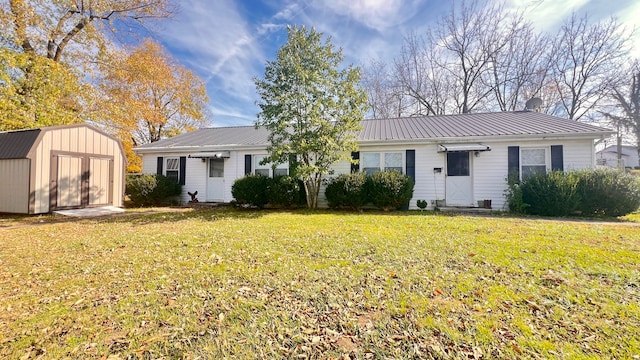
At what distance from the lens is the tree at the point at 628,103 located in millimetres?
18406

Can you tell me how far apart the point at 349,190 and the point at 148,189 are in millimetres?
8900

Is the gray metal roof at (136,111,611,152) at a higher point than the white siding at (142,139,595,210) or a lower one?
higher

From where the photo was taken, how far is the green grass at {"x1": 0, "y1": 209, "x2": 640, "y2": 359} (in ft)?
7.00

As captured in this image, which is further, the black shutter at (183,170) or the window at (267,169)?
the black shutter at (183,170)

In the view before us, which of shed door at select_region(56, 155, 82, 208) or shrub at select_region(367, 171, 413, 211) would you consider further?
shrub at select_region(367, 171, 413, 211)

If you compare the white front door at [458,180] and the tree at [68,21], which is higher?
the tree at [68,21]

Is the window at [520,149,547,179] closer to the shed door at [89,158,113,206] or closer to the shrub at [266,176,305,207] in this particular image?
the shrub at [266,176,305,207]

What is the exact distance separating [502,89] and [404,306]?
22679 mm

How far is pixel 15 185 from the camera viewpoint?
28.4ft

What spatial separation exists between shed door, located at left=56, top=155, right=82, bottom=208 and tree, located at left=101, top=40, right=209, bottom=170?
6.28m

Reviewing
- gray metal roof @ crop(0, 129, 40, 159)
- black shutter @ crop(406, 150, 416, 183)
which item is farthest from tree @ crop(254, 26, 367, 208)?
gray metal roof @ crop(0, 129, 40, 159)

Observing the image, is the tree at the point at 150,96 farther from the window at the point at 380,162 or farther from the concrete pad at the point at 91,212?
the window at the point at 380,162

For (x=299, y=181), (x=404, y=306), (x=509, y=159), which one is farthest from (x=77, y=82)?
(x=509, y=159)

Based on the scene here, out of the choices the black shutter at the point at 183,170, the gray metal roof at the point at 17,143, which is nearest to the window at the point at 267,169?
the black shutter at the point at 183,170
